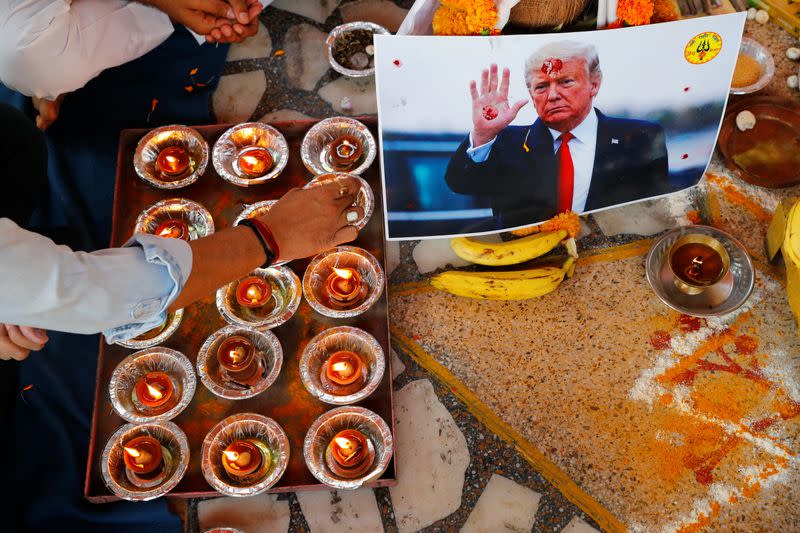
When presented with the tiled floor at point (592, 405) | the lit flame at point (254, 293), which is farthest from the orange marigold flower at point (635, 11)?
the lit flame at point (254, 293)

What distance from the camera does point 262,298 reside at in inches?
75.1

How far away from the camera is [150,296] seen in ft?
4.85

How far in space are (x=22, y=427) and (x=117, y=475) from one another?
1.51ft

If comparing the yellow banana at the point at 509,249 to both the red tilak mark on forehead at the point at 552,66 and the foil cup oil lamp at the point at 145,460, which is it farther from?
the foil cup oil lamp at the point at 145,460

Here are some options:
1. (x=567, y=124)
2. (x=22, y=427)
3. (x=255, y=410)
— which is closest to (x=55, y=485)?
(x=22, y=427)

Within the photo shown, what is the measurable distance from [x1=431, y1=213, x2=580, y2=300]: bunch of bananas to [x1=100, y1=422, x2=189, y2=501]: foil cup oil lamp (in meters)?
0.91

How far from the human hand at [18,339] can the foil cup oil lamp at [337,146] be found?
92 cm

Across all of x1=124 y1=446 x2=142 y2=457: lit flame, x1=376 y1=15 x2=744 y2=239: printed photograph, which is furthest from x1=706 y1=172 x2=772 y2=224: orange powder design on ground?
x1=124 y1=446 x2=142 y2=457: lit flame

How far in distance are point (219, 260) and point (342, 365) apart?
0.46 m

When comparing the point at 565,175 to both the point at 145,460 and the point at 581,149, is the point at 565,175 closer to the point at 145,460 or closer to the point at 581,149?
the point at 581,149

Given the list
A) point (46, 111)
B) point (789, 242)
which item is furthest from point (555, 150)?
point (46, 111)

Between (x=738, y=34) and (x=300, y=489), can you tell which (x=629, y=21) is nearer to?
(x=738, y=34)

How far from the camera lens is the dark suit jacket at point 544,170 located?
77.2 inches

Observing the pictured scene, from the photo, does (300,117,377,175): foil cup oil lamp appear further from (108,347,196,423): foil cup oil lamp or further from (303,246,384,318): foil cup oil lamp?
(108,347,196,423): foil cup oil lamp
